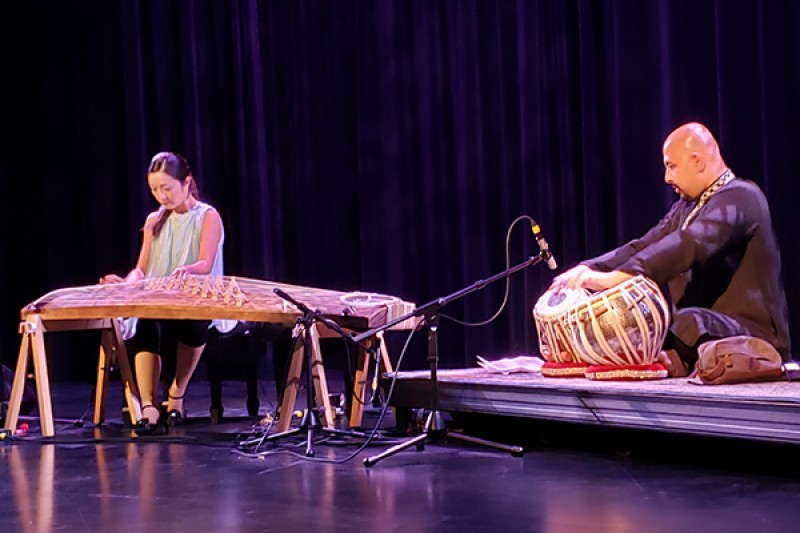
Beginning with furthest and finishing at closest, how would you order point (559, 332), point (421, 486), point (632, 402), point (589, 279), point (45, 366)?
point (45, 366), point (559, 332), point (589, 279), point (632, 402), point (421, 486)

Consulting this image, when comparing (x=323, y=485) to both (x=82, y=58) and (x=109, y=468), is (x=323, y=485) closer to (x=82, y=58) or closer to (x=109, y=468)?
(x=109, y=468)

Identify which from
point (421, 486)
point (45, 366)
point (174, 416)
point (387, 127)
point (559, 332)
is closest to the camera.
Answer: point (421, 486)

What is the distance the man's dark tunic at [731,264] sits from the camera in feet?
11.5

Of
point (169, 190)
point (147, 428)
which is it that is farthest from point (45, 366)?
point (169, 190)

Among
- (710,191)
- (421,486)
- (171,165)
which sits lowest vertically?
(421,486)

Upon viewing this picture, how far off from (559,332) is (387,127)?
3.17 meters

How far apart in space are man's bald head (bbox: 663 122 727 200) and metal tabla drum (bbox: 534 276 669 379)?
17.7 inches

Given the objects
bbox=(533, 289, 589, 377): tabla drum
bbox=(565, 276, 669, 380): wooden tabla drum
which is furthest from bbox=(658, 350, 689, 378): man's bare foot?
bbox=(533, 289, 589, 377): tabla drum

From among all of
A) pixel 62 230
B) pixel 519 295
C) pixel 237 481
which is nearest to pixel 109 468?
pixel 237 481

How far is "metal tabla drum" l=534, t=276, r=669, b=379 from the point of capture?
350cm

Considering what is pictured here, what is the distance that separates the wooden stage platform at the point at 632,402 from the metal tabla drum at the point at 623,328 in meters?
0.09

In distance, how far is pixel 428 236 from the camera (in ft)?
20.9

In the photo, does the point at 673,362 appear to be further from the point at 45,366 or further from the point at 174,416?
the point at 45,366

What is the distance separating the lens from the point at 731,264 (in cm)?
363
